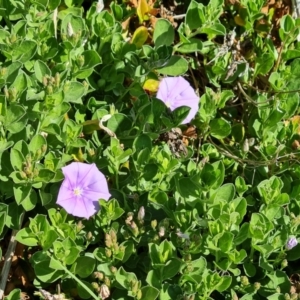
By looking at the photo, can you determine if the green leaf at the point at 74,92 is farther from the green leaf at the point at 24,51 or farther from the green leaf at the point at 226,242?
the green leaf at the point at 226,242

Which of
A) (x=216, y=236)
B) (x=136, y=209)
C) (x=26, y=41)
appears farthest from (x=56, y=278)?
(x=26, y=41)

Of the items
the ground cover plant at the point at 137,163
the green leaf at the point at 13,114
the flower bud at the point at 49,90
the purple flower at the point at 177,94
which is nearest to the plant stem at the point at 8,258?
the ground cover plant at the point at 137,163

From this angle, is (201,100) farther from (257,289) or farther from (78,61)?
(257,289)

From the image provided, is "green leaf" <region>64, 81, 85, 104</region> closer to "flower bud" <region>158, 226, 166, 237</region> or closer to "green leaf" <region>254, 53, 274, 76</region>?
"flower bud" <region>158, 226, 166, 237</region>

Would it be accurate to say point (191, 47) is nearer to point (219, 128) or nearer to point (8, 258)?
point (219, 128)

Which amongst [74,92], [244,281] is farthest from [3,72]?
[244,281]

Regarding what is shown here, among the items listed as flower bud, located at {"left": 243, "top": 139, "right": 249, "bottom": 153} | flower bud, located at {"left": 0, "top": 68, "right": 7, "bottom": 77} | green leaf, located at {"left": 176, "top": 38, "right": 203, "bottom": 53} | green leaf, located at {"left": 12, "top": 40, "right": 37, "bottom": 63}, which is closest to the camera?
flower bud, located at {"left": 0, "top": 68, "right": 7, "bottom": 77}

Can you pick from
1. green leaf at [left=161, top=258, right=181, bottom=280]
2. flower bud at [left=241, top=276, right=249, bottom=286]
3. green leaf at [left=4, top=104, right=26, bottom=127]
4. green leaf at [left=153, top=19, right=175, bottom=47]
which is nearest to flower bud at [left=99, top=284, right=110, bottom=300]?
green leaf at [left=161, top=258, right=181, bottom=280]

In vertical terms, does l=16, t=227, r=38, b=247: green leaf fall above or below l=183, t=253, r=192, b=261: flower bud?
above
